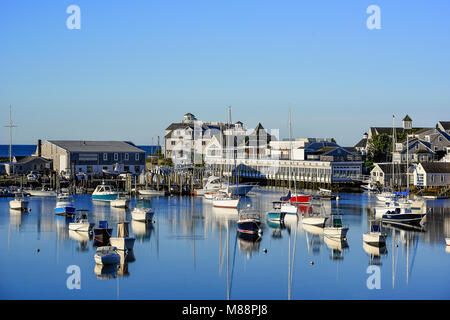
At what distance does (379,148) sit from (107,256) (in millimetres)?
65916

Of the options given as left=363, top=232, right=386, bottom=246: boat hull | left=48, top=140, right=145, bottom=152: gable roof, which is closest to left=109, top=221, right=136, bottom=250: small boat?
left=363, top=232, right=386, bottom=246: boat hull

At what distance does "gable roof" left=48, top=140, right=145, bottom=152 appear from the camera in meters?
83.4

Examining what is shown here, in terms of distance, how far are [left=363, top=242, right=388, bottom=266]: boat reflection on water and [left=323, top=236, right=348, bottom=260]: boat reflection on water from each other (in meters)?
1.17

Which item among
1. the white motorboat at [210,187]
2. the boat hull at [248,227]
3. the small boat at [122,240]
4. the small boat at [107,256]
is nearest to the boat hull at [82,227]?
the small boat at [122,240]

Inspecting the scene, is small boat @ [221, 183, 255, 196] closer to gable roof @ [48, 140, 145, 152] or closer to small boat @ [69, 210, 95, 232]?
gable roof @ [48, 140, 145, 152]

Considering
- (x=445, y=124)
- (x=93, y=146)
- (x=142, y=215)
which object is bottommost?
(x=142, y=215)

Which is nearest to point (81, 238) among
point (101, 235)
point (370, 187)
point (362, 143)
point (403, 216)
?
point (101, 235)

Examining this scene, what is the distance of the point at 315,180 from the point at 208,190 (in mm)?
15785

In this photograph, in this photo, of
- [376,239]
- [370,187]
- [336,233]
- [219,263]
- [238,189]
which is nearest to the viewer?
[219,263]

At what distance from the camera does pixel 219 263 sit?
3412 centimetres

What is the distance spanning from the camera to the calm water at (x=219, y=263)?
1135 inches

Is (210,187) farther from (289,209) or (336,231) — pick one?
(336,231)
